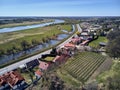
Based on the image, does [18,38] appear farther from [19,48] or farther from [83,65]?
[83,65]

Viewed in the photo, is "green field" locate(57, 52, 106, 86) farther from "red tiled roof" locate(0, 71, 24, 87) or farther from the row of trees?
the row of trees

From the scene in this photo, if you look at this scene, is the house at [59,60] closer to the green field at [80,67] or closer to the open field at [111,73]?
the green field at [80,67]

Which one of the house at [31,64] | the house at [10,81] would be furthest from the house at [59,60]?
the house at [10,81]

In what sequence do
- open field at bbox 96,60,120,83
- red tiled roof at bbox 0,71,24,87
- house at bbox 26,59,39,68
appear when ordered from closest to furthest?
1. open field at bbox 96,60,120,83
2. red tiled roof at bbox 0,71,24,87
3. house at bbox 26,59,39,68

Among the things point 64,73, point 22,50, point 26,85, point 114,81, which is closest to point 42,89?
point 26,85

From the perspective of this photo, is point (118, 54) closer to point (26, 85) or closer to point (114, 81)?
point (114, 81)

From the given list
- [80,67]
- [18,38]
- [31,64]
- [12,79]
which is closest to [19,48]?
[31,64]

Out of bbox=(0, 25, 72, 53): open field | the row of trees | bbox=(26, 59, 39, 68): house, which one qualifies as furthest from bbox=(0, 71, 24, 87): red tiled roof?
bbox=(0, 25, 72, 53): open field

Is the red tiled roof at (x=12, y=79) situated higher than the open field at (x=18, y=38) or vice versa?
the red tiled roof at (x=12, y=79)
